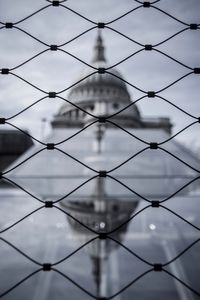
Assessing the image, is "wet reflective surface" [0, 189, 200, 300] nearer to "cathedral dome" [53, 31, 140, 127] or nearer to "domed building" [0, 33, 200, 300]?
"domed building" [0, 33, 200, 300]

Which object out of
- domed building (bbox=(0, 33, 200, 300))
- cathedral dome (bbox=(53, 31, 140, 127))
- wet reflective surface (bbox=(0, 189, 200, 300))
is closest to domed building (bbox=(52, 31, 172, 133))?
cathedral dome (bbox=(53, 31, 140, 127))

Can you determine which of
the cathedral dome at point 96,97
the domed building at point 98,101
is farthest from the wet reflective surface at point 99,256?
the cathedral dome at point 96,97

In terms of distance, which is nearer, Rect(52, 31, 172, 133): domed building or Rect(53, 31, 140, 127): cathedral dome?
Rect(52, 31, 172, 133): domed building

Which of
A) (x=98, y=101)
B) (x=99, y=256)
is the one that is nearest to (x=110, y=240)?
(x=99, y=256)

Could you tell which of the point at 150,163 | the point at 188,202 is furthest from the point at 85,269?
the point at 150,163

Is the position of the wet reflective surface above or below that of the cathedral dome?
below

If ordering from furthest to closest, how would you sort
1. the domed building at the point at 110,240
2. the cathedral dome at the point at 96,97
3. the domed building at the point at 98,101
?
the cathedral dome at the point at 96,97 → the domed building at the point at 98,101 → the domed building at the point at 110,240

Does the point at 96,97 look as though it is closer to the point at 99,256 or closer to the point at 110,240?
the point at 110,240

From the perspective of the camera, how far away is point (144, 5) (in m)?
0.85

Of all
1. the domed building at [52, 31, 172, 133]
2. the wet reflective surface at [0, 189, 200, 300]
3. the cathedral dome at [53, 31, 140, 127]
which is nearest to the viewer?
the wet reflective surface at [0, 189, 200, 300]

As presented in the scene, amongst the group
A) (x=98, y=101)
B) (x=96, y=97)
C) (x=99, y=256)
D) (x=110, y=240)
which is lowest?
(x=99, y=256)

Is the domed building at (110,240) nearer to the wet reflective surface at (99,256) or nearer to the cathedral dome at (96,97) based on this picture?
the wet reflective surface at (99,256)

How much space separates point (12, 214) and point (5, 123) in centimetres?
296

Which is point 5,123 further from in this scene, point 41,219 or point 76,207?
point 76,207
